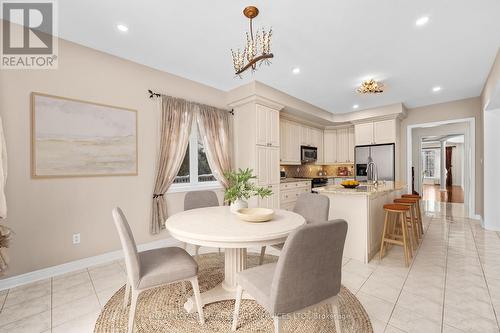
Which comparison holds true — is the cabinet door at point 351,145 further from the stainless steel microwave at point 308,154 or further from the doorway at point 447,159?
the doorway at point 447,159

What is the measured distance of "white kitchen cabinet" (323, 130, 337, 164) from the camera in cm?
655

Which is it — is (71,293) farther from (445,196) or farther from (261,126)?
(445,196)

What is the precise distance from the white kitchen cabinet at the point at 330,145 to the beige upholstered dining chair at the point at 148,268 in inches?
221

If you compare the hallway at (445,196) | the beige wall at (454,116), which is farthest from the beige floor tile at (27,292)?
the hallway at (445,196)

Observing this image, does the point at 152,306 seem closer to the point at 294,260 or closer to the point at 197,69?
the point at 294,260

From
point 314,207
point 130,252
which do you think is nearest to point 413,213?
point 314,207

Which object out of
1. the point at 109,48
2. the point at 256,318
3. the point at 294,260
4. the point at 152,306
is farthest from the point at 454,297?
the point at 109,48

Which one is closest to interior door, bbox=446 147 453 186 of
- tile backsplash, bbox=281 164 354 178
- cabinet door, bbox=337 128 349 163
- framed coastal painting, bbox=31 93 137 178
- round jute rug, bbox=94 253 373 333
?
tile backsplash, bbox=281 164 354 178

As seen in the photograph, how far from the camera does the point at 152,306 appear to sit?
195cm

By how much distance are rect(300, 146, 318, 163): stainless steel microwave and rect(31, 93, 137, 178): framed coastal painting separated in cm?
395

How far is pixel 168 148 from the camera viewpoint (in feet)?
→ 11.1

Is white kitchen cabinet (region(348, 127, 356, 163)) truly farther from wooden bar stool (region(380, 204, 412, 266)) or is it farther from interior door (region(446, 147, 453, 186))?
interior door (region(446, 147, 453, 186))

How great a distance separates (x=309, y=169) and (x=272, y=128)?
2.56 m

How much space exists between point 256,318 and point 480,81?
17.2ft
